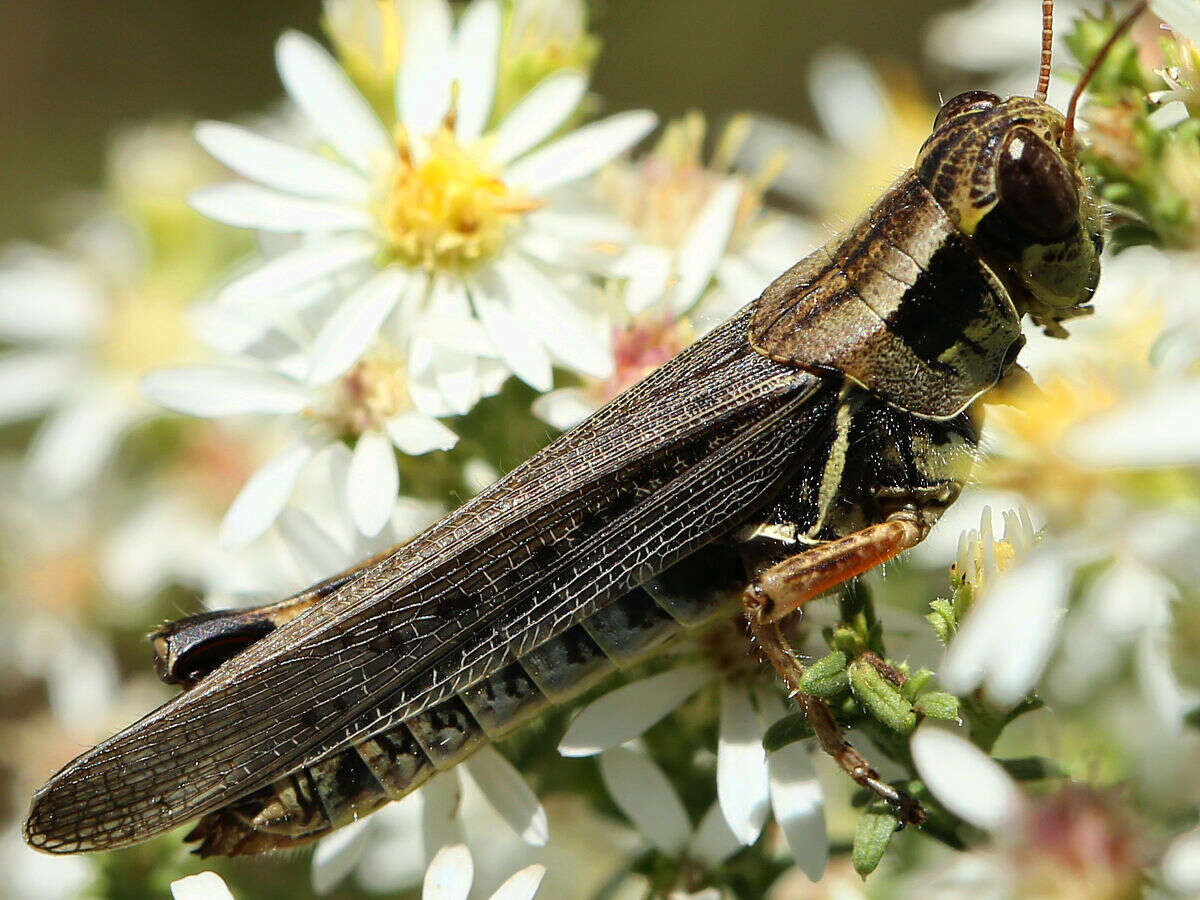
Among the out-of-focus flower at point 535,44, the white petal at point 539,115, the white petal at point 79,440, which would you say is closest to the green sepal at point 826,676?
the white petal at point 539,115

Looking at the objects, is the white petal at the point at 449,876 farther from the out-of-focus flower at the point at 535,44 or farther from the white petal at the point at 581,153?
the out-of-focus flower at the point at 535,44

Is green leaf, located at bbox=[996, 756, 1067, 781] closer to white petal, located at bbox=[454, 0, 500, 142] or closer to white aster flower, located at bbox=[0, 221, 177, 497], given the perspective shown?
white petal, located at bbox=[454, 0, 500, 142]

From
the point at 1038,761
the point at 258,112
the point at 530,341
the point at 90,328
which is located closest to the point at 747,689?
the point at 1038,761

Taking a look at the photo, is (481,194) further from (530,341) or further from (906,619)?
(906,619)

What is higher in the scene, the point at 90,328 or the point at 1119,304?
the point at 90,328

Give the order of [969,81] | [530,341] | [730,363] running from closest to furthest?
[730,363] < [530,341] < [969,81]

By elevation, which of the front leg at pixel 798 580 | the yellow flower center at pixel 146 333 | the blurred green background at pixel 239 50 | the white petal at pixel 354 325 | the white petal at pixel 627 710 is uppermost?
the blurred green background at pixel 239 50

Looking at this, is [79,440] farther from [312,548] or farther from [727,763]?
[727,763]
